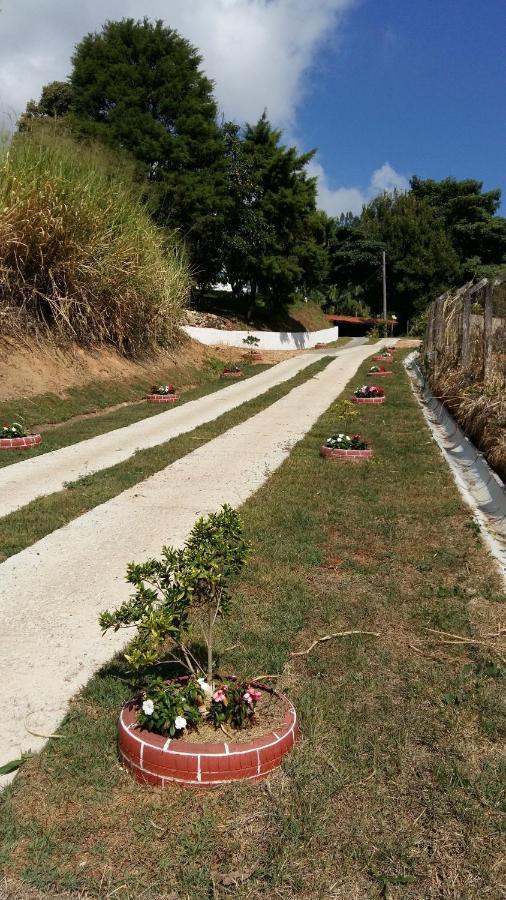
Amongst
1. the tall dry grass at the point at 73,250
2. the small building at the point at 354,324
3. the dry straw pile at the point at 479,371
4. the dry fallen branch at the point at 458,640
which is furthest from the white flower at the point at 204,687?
the small building at the point at 354,324

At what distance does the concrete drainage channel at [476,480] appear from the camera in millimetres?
5852

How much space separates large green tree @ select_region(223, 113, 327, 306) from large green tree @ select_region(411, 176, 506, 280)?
25.2 meters

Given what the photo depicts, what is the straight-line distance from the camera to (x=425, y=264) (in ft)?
178

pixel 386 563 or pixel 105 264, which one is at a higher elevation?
pixel 105 264

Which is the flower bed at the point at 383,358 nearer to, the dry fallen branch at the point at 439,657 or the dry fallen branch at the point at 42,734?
the dry fallen branch at the point at 439,657

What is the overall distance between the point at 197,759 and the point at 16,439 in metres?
8.13

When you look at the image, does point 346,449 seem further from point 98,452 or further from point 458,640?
point 458,640

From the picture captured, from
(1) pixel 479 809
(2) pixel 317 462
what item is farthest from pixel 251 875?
(2) pixel 317 462

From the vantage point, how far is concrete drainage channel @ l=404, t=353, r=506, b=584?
19.2 ft

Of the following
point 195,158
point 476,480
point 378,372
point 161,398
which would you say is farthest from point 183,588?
point 195,158

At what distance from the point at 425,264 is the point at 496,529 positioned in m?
52.3

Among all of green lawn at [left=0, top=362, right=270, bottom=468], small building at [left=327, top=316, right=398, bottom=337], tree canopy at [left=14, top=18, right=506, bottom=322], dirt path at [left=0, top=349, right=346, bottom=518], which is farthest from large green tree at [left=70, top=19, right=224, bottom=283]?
small building at [left=327, top=316, right=398, bottom=337]

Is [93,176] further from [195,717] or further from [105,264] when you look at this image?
[195,717]

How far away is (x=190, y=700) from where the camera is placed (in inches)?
Answer: 113
